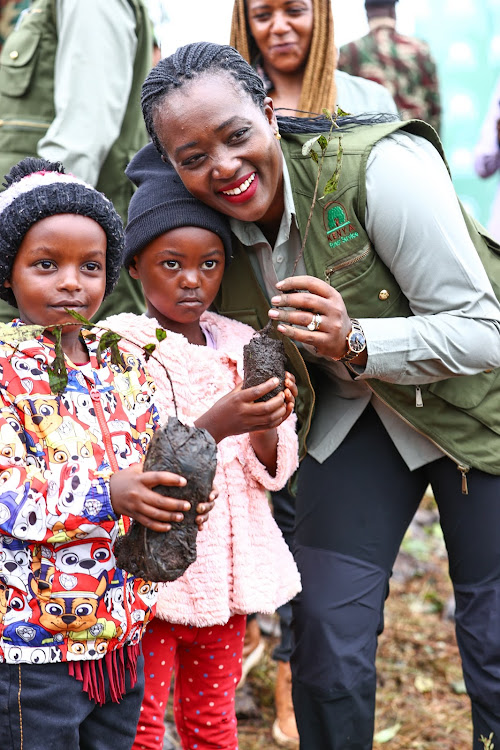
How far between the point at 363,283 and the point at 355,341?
0.28m

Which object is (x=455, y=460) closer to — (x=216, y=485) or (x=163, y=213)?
(x=216, y=485)

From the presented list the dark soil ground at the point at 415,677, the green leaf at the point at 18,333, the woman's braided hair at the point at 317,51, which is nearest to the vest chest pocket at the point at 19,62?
the woman's braided hair at the point at 317,51

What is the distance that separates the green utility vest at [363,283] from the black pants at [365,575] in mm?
137

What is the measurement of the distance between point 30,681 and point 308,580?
1013mm

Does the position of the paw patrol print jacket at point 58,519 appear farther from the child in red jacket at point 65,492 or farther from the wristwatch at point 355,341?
the wristwatch at point 355,341

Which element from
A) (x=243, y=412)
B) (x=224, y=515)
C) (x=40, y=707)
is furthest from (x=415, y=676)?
(x=40, y=707)

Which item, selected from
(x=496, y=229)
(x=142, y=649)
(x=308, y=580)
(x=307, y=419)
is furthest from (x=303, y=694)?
(x=496, y=229)

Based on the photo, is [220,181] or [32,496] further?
[220,181]

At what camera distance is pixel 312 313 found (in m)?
2.36

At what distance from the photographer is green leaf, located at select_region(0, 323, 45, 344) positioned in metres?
1.98

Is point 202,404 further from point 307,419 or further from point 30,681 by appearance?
point 30,681

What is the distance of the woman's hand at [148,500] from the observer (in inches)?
74.3

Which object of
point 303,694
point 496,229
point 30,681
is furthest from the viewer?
point 496,229

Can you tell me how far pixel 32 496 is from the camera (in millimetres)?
1959
